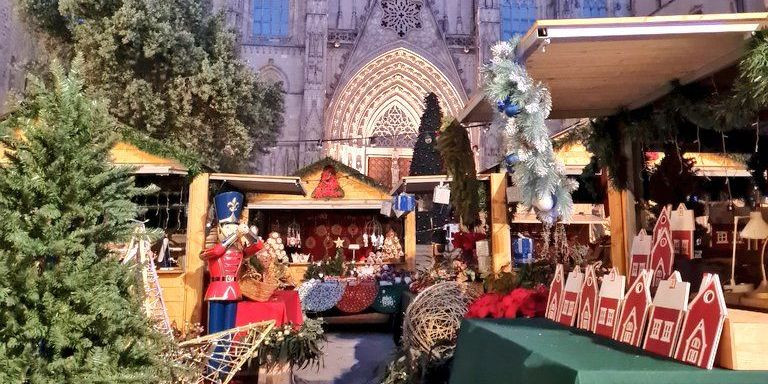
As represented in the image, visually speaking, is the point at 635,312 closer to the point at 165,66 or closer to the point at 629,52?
the point at 629,52

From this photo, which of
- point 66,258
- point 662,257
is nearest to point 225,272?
point 66,258

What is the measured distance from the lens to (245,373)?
18.8 feet

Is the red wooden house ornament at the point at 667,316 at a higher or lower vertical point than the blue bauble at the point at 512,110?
lower

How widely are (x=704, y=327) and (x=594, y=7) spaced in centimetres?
2430

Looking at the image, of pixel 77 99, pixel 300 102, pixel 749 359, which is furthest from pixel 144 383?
pixel 300 102

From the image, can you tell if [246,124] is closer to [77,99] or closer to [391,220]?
[391,220]

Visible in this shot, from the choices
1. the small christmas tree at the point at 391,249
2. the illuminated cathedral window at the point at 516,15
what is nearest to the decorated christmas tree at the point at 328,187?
the small christmas tree at the point at 391,249

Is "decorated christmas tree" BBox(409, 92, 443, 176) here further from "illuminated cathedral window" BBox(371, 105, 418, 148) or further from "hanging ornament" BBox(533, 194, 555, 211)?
"hanging ornament" BBox(533, 194, 555, 211)

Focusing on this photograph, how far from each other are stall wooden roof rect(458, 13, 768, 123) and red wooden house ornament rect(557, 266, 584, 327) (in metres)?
1.18

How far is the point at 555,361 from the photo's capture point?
1.82 metres

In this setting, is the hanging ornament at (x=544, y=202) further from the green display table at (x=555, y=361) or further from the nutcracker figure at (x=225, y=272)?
the nutcracker figure at (x=225, y=272)

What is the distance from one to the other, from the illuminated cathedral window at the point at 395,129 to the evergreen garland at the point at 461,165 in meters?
16.8

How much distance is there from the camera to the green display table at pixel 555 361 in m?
1.69

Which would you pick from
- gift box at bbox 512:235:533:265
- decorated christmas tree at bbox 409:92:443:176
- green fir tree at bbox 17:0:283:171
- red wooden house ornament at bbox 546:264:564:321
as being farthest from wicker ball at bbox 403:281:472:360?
decorated christmas tree at bbox 409:92:443:176
